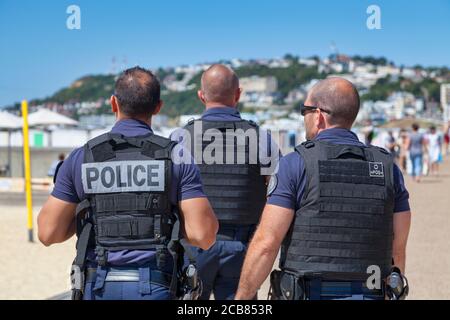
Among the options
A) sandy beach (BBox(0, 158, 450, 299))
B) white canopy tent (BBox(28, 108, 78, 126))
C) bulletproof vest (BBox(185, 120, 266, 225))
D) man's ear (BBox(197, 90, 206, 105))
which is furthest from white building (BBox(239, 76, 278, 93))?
bulletproof vest (BBox(185, 120, 266, 225))

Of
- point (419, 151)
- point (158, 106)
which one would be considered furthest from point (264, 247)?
point (419, 151)

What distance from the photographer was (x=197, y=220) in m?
3.62

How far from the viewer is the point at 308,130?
3.90 metres

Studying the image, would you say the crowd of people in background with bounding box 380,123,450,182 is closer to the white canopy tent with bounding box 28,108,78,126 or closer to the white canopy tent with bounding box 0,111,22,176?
the white canopy tent with bounding box 0,111,22,176

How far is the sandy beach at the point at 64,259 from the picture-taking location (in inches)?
341

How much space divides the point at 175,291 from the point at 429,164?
24913 millimetres

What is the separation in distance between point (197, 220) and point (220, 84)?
168 centimetres

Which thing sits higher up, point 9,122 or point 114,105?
point 9,122

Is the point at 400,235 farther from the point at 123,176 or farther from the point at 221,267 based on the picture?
the point at 123,176

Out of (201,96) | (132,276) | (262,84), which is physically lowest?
(132,276)

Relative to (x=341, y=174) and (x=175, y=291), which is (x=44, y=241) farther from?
(x=341, y=174)

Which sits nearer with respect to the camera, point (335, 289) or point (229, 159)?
point (335, 289)

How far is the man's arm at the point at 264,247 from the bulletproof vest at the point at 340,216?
99 millimetres

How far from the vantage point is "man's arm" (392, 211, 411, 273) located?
12.5 ft
